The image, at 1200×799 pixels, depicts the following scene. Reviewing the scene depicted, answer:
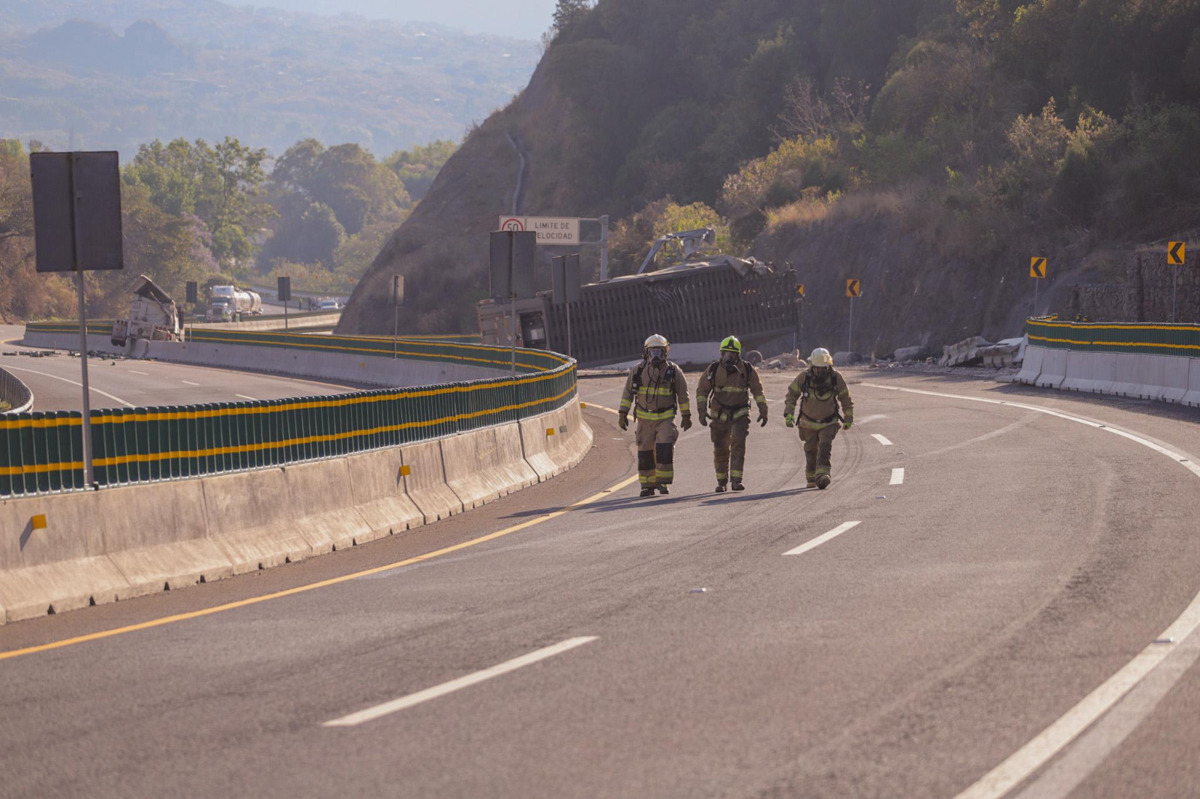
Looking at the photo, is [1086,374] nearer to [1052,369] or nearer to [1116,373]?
[1116,373]

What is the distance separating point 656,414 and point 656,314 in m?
34.7

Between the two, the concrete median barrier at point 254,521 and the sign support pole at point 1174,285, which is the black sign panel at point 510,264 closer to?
the concrete median barrier at point 254,521

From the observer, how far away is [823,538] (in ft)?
37.3

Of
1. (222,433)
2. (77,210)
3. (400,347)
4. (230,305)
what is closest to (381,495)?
(222,433)

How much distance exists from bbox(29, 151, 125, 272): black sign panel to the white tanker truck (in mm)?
94425

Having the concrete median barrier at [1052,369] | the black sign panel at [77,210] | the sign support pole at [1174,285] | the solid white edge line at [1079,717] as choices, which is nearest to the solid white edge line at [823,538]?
the solid white edge line at [1079,717]

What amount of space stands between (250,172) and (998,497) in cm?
18902

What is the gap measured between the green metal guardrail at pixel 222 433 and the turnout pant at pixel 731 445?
3.02m

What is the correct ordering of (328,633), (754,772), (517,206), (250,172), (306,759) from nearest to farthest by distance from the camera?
1. (754,772)
2. (306,759)
3. (328,633)
4. (517,206)
5. (250,172)

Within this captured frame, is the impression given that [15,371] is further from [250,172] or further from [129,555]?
[250,172]

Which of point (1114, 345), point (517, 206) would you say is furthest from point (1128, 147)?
point (517, 206)

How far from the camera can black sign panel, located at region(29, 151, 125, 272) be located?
10836 mm

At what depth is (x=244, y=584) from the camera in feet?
34.6

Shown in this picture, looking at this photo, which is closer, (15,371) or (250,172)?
(15,371)
